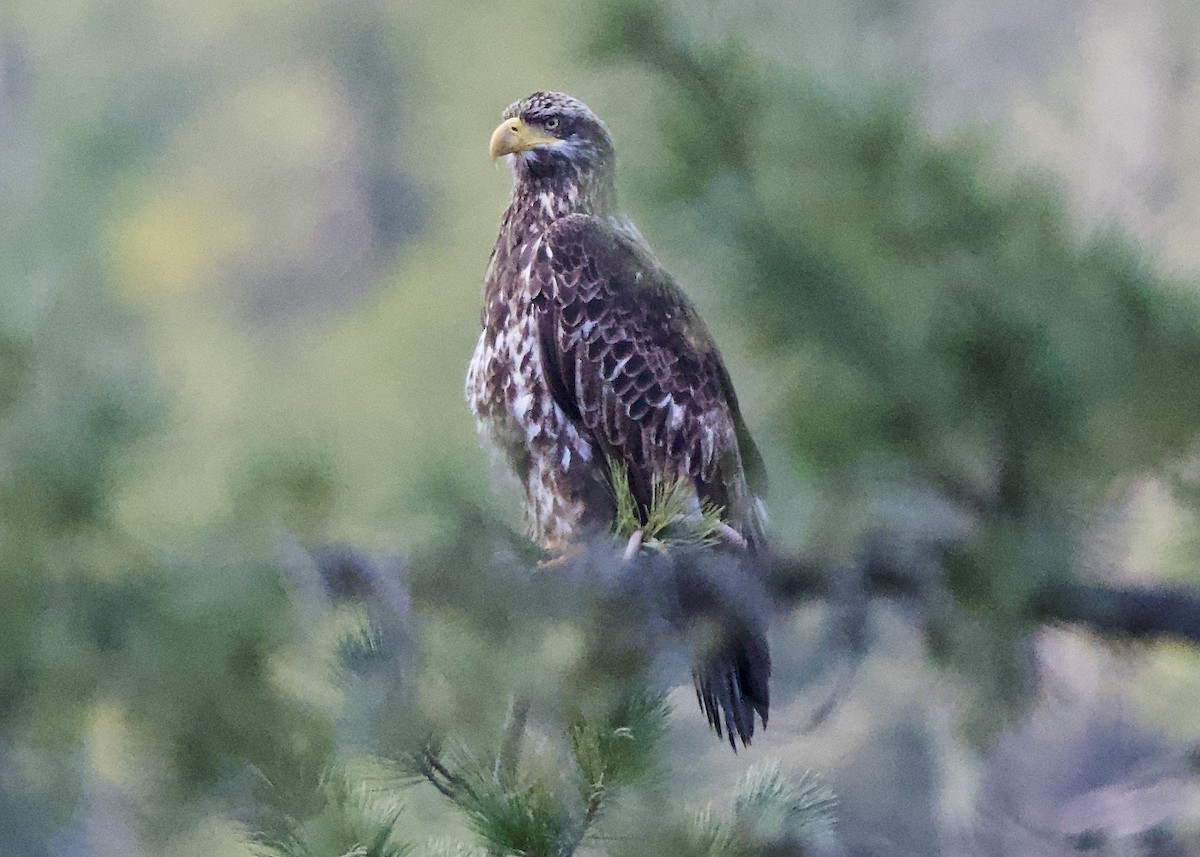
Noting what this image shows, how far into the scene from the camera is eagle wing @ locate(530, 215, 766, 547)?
1.79 meters

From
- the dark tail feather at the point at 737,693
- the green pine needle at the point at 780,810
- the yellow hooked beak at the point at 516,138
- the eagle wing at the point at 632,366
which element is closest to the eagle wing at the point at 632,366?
the eagle wing at the point at 632,366

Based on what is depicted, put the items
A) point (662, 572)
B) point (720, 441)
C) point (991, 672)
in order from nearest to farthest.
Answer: point (662, 572) → point (991, 672) → point (720, 441)

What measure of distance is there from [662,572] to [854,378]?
0.31m

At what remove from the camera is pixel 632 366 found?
5.92 ft

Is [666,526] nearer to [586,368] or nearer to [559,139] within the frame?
[586,368]

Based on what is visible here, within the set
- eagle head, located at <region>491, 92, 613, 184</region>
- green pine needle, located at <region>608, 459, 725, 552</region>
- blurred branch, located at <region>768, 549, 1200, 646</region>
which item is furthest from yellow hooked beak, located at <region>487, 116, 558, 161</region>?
blurred branch, located at <region>768, 549, 1200, 646</region>

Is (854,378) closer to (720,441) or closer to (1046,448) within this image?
(1046,448)

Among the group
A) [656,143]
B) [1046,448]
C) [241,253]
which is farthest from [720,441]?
[241,253]

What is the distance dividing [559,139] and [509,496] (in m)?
0.83

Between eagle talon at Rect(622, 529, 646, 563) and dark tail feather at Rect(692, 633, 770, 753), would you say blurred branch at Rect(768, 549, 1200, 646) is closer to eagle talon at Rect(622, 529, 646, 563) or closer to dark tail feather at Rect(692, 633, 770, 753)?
eagle talon at Rect(622, 529, 646, 563)

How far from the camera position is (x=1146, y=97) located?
12.8 feet

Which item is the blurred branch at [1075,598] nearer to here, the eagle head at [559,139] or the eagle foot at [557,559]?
the eagle foot at [557,559]

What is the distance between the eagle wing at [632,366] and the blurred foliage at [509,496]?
30cm

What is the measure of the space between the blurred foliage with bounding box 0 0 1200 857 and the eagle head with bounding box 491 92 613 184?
394 millimetres
